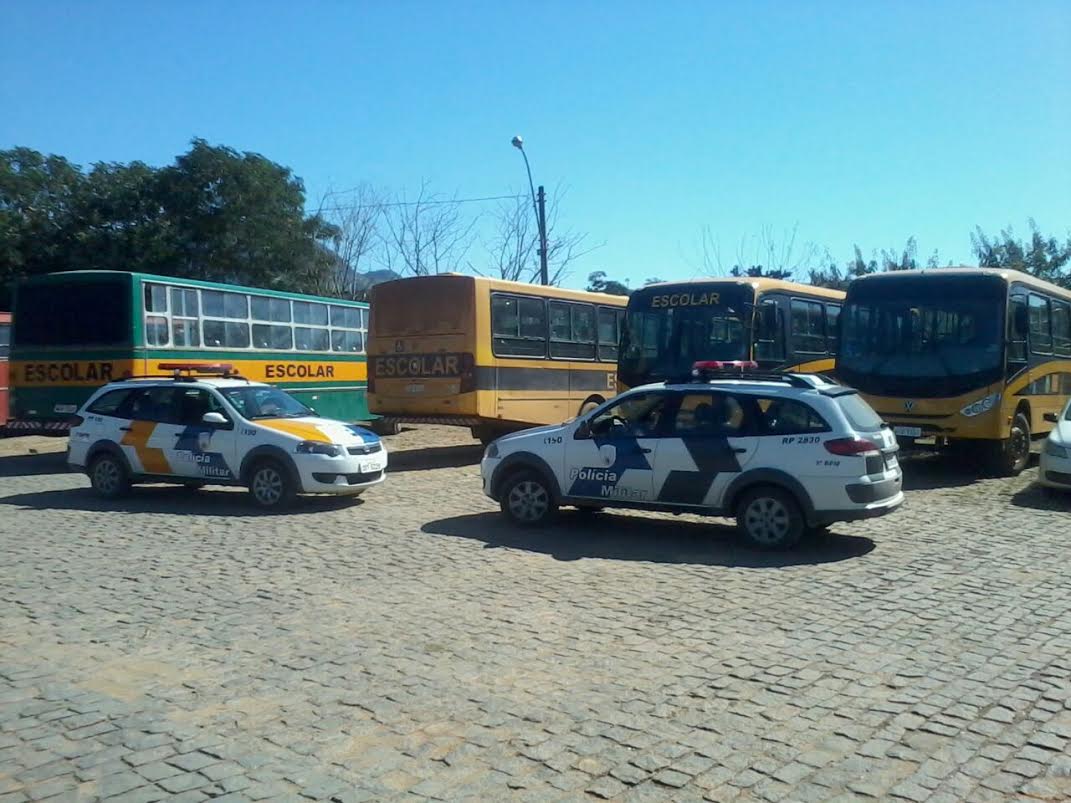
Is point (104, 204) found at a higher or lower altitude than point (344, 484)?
higher

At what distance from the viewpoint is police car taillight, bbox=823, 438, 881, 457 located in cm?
949

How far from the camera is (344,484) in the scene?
12727 mm

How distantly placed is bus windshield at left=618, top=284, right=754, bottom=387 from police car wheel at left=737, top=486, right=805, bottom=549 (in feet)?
21.0

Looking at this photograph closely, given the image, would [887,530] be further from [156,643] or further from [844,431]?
[156,643]

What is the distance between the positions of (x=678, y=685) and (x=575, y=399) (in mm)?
14206

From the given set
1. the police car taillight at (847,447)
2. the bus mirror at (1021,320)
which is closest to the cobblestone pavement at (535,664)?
the police car taillight at (847,447)

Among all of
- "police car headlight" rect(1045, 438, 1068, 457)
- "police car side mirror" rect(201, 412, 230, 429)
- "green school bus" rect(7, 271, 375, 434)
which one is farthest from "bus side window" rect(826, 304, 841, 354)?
"police car side mirror" rect(201, 412, 230, 429)

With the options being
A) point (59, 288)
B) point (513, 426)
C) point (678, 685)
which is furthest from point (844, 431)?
point (59, 288)

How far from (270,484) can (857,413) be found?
7.20 m

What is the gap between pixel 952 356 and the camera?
15.1m

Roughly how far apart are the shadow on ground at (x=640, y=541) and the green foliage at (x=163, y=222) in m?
21.8

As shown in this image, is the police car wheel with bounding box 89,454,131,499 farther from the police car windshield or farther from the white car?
the white car

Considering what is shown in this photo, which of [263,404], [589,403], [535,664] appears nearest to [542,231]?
[589,403]

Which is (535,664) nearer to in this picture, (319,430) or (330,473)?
(330,473)
